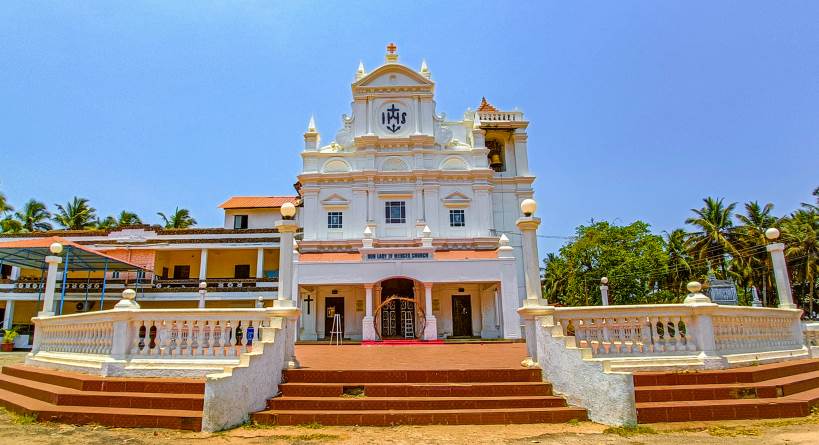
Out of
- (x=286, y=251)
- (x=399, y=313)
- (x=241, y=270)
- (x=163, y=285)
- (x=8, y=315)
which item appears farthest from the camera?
(x=241, y=270)

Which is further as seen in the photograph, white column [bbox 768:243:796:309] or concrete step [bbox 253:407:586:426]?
white column [bbox 768:243:796:309]

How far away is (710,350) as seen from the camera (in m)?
8.39

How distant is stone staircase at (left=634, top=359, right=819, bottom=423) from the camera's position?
718 cm

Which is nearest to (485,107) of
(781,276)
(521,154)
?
(521,154)

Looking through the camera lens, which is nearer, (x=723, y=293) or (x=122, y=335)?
(x=122, y=335)

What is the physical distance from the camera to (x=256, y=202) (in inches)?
1351

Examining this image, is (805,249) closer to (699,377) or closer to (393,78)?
(393,78)

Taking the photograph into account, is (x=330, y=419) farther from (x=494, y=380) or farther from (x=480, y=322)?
(x=480, y=322)

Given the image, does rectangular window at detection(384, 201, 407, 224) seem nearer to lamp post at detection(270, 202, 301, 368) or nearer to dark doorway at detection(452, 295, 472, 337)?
dark doorway at detection(452, 295, 472, 337)

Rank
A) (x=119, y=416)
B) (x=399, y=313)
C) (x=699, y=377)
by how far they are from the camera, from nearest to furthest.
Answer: (x=119, y=416), (x=699, y=377), (x=399, y=313)

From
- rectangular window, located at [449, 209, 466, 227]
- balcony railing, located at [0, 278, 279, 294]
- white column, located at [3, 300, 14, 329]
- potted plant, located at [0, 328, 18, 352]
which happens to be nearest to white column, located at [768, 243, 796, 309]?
rectangular window, located at [449, 209, 466, 227]

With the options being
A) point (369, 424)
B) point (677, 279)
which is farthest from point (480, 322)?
point (677, 279)

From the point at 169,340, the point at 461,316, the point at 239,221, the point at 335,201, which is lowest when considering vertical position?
the point at 169,340

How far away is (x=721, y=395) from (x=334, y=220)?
20463mm
